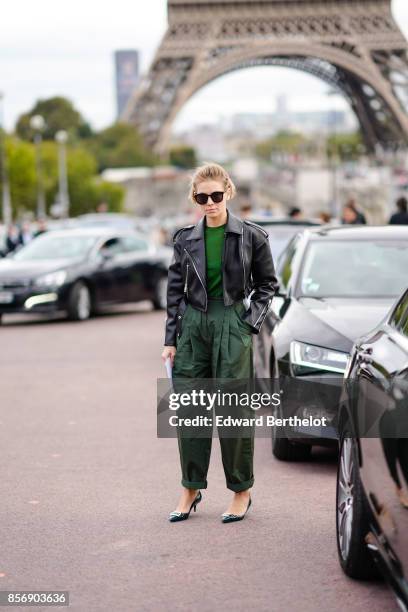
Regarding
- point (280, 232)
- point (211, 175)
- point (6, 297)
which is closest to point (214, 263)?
point (211, 175)

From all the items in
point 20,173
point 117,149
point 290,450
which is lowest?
point 117,149

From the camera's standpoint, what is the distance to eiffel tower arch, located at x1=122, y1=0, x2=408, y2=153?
229ft

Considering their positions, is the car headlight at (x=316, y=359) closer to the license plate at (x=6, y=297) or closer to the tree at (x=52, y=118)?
the license plate at (x=6, y=297)

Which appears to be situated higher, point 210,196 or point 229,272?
point 210,196

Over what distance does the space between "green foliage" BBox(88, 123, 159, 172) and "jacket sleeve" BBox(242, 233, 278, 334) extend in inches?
4282

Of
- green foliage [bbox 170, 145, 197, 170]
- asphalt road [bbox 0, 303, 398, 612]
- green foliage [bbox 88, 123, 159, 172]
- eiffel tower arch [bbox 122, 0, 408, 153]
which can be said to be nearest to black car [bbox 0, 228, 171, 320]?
asphalt road [bbox 0, 303, 398, 612]

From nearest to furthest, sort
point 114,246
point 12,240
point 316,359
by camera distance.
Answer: point 316,359 → point 114,246 → point 12,240

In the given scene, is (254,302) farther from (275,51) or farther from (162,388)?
(275,51)

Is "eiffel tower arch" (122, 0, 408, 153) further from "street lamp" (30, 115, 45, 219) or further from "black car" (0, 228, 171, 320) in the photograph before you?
"black car" (0, 228, 171, 320)

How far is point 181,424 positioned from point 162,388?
0.60 m

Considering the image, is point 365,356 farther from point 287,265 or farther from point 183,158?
point 183,158

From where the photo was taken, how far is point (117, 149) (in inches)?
5192

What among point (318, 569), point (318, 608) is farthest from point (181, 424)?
point (318, 608)

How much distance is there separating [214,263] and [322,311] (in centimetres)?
241
